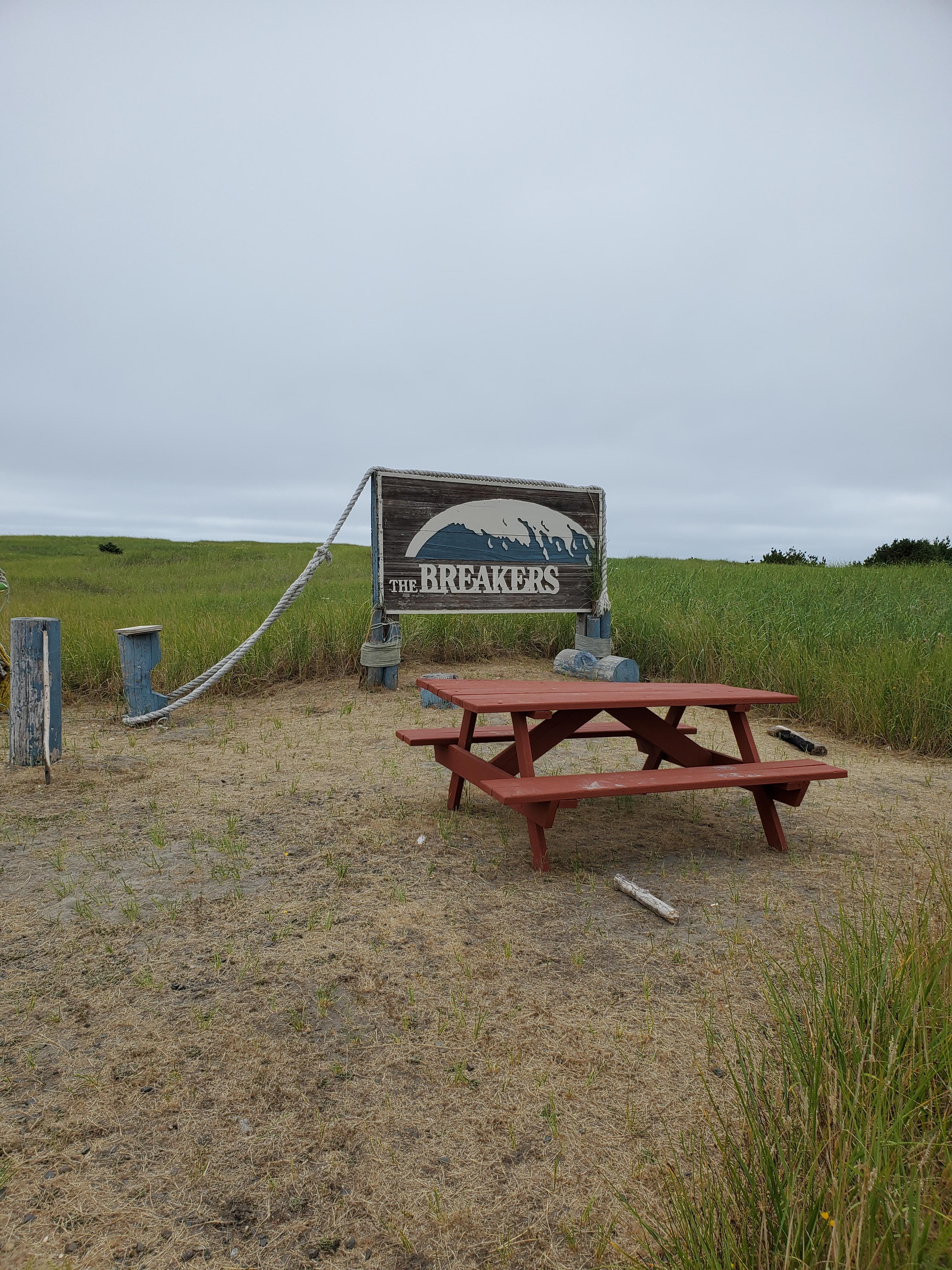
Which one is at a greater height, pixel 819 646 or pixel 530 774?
pixel 819 646

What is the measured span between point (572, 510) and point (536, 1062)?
7536mm

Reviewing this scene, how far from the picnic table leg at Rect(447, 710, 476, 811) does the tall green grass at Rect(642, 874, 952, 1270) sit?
91.4 inches

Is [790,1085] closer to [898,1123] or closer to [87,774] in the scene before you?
[898,1123]

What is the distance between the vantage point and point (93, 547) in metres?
29.9

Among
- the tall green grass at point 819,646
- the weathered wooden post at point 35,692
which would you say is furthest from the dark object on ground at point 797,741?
the weathered wooden post at point 35,692

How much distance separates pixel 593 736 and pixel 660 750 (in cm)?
47

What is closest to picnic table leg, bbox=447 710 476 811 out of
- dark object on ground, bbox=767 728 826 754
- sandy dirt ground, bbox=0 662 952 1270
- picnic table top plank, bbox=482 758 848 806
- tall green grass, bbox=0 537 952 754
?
sandy dirt ground, bbox=0 662 952 1270

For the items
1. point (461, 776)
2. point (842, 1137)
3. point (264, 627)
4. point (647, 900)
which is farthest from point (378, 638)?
point (842, 1137)

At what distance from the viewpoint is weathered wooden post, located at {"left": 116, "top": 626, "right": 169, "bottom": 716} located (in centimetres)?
705

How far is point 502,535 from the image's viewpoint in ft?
29.3

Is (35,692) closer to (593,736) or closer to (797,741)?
(593,736)

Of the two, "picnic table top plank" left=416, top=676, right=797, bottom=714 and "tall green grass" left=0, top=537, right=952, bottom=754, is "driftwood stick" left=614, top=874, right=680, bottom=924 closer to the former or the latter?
"picnic table top plank" left=416, top=676, right=797, bottom=714

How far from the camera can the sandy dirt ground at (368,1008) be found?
6.15 feet

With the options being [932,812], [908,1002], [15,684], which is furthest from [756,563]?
[908,1002]
